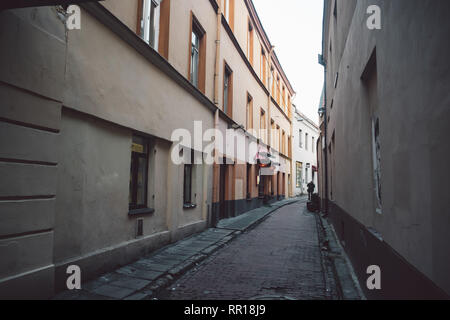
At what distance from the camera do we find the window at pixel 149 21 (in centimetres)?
719

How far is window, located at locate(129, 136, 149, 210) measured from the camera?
22.8 feet

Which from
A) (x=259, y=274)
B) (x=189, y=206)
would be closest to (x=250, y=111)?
(x=189, y=206)

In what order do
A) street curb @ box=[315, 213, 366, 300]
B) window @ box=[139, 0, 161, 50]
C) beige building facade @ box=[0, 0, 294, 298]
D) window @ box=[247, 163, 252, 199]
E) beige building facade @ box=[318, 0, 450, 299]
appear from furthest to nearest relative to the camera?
window @ box=[247, 163, 252, 199]
window @ box=[139, 0, 161, 50]
street curb @ box=[315, 213, 366, 300]
beige building facade @ box=[0, 0, 294, 298]
beige building facade @ box=[318, 0, 450, 299]

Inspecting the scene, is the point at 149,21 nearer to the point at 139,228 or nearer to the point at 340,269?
the point at 139,228

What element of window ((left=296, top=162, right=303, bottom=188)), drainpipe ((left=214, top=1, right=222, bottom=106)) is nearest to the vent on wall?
drainpipe ((left=214, top=1, right=222, bottom=106))

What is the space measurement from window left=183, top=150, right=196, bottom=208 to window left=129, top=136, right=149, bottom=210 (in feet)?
7.28

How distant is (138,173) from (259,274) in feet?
11.0

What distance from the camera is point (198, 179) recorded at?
10.4 metres

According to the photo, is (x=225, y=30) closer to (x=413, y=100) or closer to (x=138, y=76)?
(x=138, y=76)

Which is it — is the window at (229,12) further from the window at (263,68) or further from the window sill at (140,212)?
the window sill at (140,212)

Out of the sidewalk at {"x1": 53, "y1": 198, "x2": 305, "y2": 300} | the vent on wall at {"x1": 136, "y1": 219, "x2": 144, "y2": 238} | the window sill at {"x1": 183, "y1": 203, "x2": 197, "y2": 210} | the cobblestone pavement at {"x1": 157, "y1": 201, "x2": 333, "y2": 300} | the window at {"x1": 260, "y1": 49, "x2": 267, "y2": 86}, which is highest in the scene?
the window at {"x1": 260, "y1": 49, "x2": 267, "y2": 86}

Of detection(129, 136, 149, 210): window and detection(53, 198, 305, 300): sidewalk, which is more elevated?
detection(129, 136, 149, 210): window

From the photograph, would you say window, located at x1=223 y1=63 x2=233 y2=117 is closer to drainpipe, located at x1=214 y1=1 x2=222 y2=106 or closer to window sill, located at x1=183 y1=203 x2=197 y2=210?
drainpipe, located at x1=214 y1=1 x2=222 y2=106

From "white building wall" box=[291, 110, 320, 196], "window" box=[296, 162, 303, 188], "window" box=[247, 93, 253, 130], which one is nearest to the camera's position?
"window" box=[247, 93, 253, 130]
